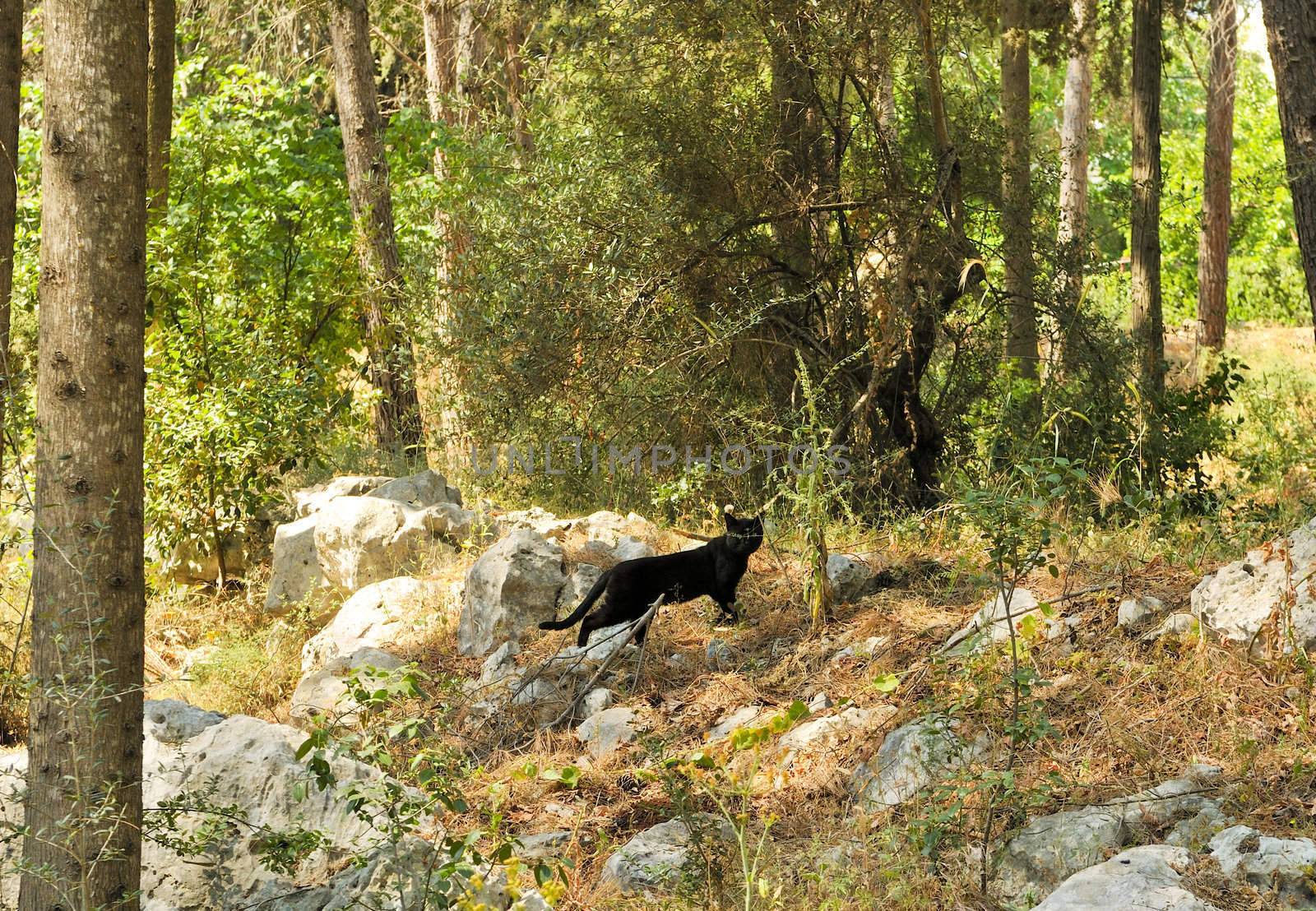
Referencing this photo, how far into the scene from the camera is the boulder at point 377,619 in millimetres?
8094

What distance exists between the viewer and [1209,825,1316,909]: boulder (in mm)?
4047

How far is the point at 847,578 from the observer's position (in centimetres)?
732

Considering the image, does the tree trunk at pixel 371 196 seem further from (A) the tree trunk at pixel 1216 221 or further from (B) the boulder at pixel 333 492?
(A) the tree trunk at pixel 1216 221

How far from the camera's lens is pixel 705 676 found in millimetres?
6754

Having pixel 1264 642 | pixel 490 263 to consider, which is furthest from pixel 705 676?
pixel 490 263

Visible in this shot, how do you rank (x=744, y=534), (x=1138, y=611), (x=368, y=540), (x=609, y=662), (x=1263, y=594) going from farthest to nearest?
(x=368, y=540) < (x=744, y=534) < (x=609, y=662) < (x=1138, y=611) < (x=1263, y=594)

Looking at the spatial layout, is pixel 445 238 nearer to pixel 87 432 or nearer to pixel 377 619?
pixel 377 619

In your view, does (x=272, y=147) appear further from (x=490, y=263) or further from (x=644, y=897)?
(x=644, y=897)

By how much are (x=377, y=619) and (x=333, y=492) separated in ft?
7.06

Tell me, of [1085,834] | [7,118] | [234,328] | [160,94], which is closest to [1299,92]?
[1085,834]

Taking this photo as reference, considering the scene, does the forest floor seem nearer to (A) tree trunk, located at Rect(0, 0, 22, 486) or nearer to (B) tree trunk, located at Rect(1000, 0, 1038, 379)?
(B) tree trunk, located at Rect(1000, 0, 1038, 379)

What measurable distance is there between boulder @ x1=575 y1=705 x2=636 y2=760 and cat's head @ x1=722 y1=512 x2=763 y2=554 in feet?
3.74

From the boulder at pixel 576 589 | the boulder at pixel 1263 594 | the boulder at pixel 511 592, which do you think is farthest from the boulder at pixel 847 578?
the boulder at pixel 1263 594

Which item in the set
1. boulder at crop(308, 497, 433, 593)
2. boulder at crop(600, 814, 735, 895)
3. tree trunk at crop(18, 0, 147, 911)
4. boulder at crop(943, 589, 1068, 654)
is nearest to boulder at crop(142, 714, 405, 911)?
tree trunk at crop(18, 0, 147, 911)
